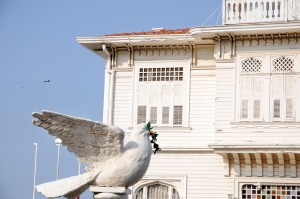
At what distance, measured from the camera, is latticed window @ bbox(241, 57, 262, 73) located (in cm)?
2295

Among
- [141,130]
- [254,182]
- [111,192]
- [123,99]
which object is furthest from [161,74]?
[111,192]

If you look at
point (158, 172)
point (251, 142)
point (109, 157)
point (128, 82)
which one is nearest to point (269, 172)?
point (251, 142)

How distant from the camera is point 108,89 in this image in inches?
973

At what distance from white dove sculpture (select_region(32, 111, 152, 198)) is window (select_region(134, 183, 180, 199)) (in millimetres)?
11077

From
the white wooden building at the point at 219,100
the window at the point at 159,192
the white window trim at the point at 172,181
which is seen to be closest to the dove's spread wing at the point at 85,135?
the white wooden building at the point at 219,100

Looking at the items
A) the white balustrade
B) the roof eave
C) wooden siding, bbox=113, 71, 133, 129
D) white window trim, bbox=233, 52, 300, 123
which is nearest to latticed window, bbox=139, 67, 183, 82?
wooden siding, bbox=113, 71, 133, 129

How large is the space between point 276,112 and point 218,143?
2065mm

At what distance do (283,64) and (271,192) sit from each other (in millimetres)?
3917

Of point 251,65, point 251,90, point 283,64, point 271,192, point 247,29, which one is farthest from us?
point 251,65

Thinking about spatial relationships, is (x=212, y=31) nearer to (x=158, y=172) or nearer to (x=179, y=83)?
(x=179, y=83)

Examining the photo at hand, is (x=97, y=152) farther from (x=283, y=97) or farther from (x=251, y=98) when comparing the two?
(x=283, y=97)

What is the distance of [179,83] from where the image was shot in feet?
78.9

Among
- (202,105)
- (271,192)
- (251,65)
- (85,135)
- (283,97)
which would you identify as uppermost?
(251,65)

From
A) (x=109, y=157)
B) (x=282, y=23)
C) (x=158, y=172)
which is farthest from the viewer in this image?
(x=158, y=172)
